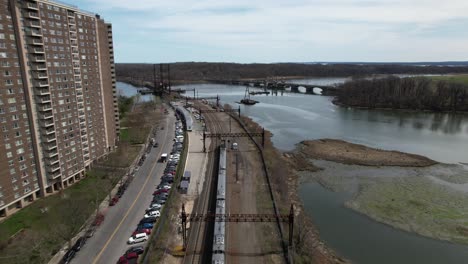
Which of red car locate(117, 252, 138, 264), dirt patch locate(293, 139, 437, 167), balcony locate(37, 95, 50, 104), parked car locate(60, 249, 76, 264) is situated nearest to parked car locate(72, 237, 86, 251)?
parked car locate(60, 249, 76, 264)

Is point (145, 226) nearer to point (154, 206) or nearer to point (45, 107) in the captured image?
point (154, 206)

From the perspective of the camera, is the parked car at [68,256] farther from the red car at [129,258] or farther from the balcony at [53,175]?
the balcony at [53,175]

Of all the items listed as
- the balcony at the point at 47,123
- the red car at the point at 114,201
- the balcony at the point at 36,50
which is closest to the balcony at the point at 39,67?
the balcony at the point at 36,50

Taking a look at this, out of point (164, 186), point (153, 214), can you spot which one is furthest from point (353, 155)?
point (153, 214)

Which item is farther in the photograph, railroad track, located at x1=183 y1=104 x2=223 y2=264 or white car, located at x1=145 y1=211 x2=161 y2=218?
white car, located at x1=145 y1=211 x2=161 y2=218

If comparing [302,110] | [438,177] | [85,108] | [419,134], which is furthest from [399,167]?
[302,110]

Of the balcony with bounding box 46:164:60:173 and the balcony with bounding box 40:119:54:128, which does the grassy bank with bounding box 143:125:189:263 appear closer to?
the balcony with bounding box 46:164:60:173
